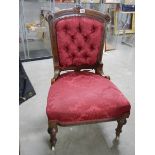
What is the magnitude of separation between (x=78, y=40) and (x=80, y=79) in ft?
0.98

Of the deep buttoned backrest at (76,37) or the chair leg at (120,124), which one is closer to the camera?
the chair leg at (120,124)

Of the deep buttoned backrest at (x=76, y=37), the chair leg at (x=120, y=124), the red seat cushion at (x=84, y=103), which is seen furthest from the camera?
the deep buttoned backrest at (x=76, y=37)

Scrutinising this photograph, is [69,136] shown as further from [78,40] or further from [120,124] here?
[78,40]

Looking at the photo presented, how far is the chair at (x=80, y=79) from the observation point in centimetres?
124

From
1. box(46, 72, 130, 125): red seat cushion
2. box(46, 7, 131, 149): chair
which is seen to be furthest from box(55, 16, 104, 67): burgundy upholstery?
box(46, 72, 130, 125): red seat cushion

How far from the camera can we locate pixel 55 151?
149 centimetres

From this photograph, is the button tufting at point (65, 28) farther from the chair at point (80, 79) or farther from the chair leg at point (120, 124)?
the chair leg at point (120, 124)

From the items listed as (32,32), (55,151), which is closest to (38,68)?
(32,32)

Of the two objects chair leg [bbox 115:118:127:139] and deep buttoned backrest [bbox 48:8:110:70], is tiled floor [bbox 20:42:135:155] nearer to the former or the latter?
chair leg [bbox 115:118:127:139]

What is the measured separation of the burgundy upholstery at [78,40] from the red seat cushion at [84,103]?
0.84 ft

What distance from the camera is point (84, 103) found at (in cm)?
124

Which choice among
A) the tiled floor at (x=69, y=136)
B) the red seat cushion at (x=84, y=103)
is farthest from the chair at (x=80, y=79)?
the tiled floor at (x=69, y=136)
